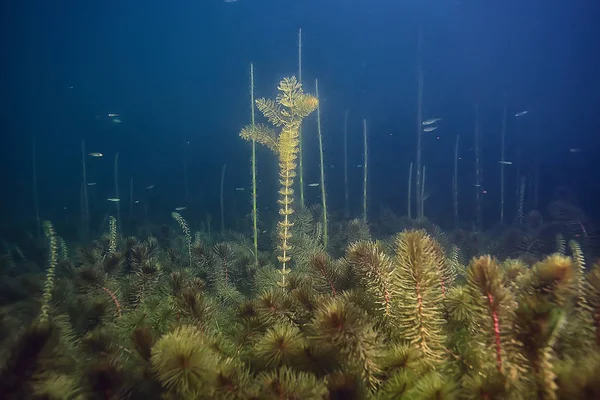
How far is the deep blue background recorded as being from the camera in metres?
32.3

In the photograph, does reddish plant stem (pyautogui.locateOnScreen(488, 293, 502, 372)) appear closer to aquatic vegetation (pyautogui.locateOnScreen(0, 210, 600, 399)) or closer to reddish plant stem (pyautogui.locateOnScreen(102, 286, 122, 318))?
aquatic vegetation (pyautogui.locateOnScreen(0, 210, 600, 399))

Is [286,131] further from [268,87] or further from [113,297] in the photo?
[268,87]

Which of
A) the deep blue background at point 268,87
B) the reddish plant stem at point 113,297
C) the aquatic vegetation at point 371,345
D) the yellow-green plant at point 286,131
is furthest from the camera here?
the deep blue background at point 268,87

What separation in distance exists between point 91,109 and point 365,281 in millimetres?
141243

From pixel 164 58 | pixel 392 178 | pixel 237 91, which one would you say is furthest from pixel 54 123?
pixel 392 178

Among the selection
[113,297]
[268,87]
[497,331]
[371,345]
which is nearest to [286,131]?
[113,297]

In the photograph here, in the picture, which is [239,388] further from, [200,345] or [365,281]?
[365,281]

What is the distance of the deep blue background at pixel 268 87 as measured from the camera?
32281 millimetres

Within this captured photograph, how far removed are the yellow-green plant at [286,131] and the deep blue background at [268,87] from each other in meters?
5.14

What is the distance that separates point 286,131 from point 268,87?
5426 centimetres

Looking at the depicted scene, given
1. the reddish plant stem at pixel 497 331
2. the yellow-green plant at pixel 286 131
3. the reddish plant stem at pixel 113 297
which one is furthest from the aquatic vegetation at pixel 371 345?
the yellow-green plant at pixel 286 131

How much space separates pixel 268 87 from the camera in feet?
185

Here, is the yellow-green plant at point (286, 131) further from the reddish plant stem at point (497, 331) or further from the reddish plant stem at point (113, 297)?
the reddish plant stem at point (497, 331)

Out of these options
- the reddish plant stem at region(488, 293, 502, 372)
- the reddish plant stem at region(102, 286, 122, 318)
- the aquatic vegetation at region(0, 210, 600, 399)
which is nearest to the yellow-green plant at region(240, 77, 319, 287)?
the reddish plant stem at region(102, 286, 122, 318)
